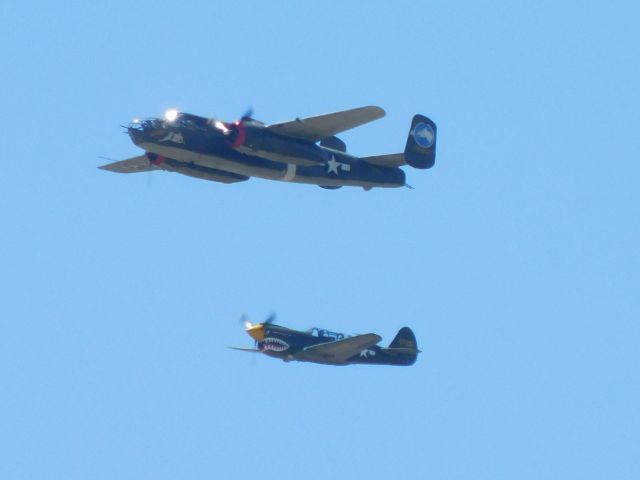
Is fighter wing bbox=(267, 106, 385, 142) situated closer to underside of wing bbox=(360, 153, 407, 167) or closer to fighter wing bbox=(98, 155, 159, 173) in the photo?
underside of wing bbox=(360, 153, 407, 167)

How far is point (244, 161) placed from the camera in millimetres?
39031

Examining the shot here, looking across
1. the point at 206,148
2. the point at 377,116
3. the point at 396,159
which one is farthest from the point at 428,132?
the point at 206,148

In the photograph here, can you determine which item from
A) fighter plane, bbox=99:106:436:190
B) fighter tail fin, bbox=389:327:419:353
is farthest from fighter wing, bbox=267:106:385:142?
fighter tail fin, bbox=389:327:419:353

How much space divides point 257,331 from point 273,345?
0.80 m

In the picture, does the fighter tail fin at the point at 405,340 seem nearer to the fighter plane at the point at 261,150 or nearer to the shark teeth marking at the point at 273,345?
the shark teeth marking at the point at 273,345

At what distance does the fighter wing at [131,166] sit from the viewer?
137ft

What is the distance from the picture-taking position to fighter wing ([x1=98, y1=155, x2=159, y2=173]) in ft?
137

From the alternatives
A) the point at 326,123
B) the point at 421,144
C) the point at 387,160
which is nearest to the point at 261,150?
the point at 326,123

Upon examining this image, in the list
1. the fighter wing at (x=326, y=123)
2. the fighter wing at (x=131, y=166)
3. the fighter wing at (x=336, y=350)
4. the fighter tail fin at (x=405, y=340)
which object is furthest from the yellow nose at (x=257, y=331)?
the fighter wing at (x=326, y=123)

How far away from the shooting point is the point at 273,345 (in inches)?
1761

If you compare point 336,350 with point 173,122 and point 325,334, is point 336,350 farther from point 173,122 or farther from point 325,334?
point 173,122

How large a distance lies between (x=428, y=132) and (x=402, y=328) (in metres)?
7.85

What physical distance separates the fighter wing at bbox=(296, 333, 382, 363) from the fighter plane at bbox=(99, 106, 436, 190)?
4.85 m

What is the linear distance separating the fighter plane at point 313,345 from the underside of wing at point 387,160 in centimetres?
504
